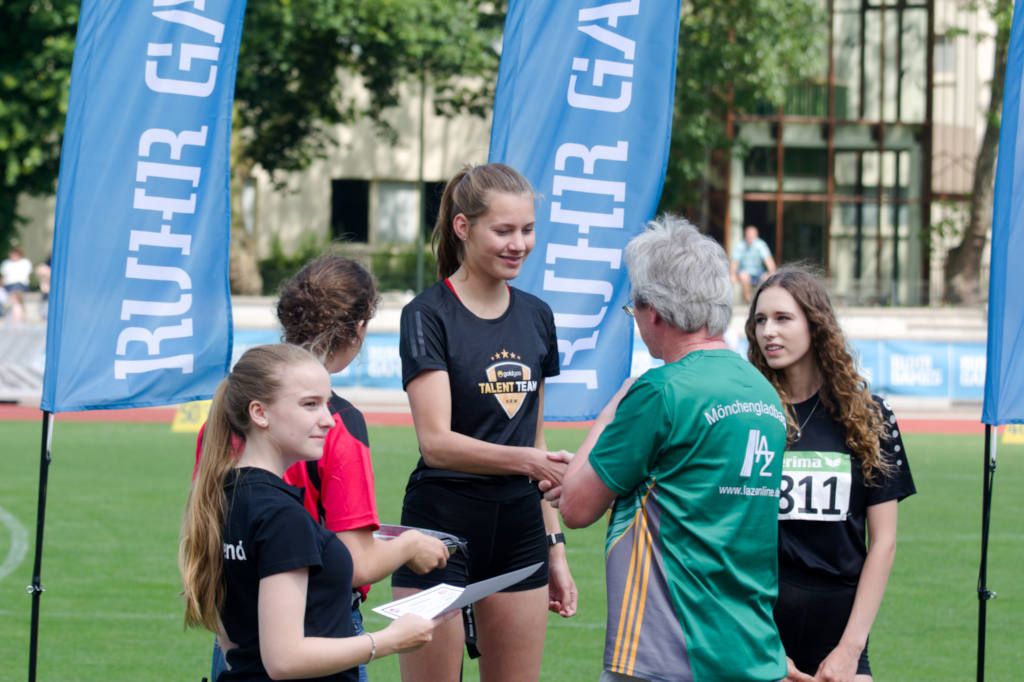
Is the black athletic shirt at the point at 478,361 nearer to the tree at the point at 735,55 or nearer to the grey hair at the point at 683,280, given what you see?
the grey hair at the point at 683,280

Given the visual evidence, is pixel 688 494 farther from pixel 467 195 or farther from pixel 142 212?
pixel 142 212

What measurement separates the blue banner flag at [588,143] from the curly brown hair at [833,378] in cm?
148

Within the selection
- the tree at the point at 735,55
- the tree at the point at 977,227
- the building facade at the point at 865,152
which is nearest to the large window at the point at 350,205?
the building facade at the point at 865,152

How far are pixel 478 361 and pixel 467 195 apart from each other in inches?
21.1

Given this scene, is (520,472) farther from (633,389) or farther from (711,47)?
(711,47)

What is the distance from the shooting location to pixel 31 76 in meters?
29.2

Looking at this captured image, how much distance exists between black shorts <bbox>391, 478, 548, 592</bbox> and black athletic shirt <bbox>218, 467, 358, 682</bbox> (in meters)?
1.02

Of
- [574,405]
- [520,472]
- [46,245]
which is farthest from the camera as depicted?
[46,245]

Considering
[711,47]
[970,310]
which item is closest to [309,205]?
[711,47]

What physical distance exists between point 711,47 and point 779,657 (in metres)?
32.3

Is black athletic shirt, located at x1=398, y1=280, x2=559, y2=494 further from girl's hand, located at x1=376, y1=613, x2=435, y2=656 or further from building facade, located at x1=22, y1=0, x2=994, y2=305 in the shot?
building facade, located at x1=22, y1=0, x2=994, y2=305

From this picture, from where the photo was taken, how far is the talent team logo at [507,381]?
396 cm

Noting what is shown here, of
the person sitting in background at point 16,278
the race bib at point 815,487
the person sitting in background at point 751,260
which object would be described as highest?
the person sitting in background at point 751,260

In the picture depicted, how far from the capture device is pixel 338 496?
3238mm
